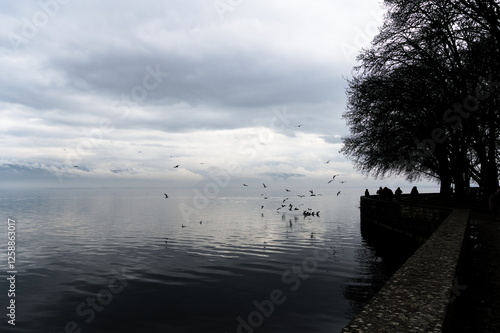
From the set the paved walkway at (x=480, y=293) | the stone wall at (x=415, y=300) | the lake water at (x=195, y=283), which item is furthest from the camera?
the lake water at (x=195, y=283)

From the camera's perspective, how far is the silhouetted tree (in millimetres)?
17377

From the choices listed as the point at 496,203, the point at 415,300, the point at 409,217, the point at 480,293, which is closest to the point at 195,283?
the point at 480,293

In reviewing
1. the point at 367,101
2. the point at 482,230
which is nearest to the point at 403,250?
the point at 482,230

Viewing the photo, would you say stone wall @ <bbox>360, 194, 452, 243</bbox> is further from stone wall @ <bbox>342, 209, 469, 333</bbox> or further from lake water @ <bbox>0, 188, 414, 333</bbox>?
stone wall @ <bbox>342, 209, 469, 333</bbox>

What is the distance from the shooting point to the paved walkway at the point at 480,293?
5.69 metres

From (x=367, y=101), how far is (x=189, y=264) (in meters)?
15.7

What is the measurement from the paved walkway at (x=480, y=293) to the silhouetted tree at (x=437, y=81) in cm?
1028

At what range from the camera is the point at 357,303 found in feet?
39.9

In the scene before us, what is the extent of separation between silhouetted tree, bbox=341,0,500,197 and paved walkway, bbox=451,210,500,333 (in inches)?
405

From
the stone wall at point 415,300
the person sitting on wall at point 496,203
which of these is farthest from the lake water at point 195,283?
the person sitting on wall at point 496,203

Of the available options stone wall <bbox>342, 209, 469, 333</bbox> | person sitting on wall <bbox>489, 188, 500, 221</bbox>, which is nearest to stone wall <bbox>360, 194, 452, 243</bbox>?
person sitting on wall <bbox>489, 188, 500, 221</bbox>

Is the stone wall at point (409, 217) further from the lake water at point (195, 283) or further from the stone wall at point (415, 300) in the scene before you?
the stone wall at point (415, 300)

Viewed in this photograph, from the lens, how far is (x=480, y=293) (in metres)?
7.07

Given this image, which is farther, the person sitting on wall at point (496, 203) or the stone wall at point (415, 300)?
the person sitting on wall at point (496, 203)
